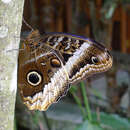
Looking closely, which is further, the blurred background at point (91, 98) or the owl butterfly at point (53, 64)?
the blurred background at point (91, 98)

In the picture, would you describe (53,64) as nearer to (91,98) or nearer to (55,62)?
(55,62)

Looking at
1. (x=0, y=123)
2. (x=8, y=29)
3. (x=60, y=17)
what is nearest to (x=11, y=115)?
(x=0, y=123)

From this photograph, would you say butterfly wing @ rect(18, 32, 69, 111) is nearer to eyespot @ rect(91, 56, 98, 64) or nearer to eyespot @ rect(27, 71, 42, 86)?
eyespot @ rect(27, 71, 42, 86)

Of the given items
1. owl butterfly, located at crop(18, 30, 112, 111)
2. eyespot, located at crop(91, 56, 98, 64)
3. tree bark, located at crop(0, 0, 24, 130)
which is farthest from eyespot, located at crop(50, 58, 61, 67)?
tree bark, located at crop(0, 0, 24, 130)

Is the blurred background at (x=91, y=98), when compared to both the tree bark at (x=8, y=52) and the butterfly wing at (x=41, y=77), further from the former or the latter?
the tree bark at (x=8, y=52)

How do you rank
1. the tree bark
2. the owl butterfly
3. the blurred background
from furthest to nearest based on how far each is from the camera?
the blurred background → the owl butterfly → the tree bark

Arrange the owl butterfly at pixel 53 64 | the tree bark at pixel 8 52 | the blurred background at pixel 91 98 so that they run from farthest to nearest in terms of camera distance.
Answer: the blurred background at pixel 91 98 < the owl butterfly at pixel 53 64 < the tree bark at pixel 8 52

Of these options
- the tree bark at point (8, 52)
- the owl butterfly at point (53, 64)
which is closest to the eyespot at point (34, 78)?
the owl butterfly at point (53, 64)
